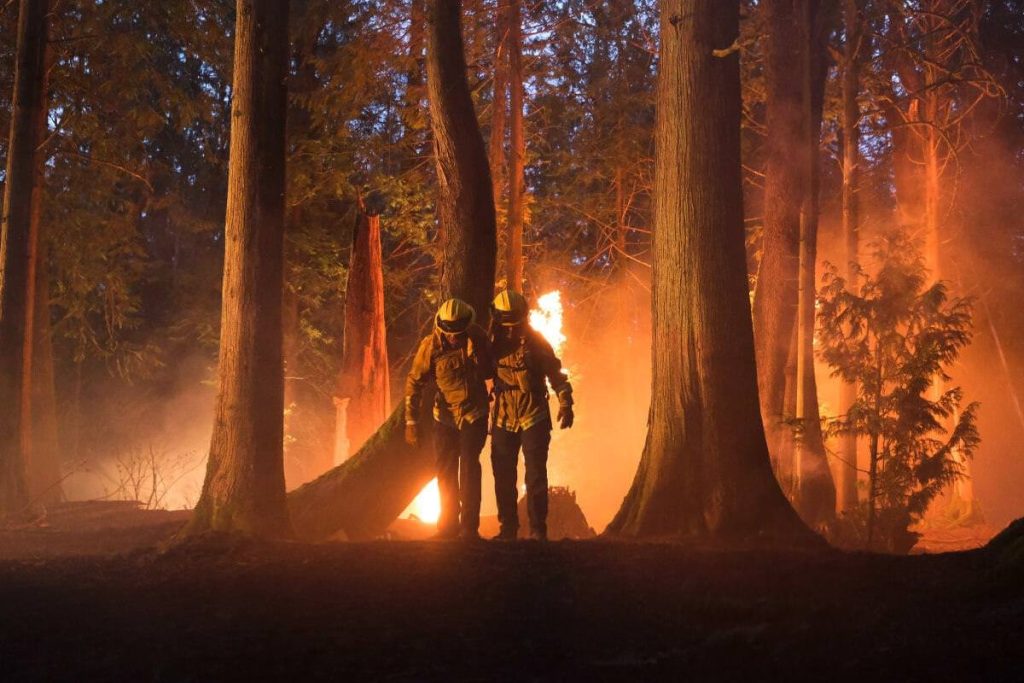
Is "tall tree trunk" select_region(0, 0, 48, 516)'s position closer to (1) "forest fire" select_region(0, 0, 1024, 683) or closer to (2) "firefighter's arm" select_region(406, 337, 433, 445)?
(1) "forest fire" select_region(0, 0, 1024, 683)

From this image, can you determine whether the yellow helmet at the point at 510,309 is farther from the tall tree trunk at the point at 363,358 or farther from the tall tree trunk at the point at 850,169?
the tall tree trunk at the point at 850,169

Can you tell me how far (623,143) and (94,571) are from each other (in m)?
19.0

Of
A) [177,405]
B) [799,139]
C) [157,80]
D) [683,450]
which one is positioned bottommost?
[683,450]

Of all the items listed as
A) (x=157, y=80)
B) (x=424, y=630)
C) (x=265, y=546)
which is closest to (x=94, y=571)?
(x=265, y=546)

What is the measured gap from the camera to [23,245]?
46.6 ft

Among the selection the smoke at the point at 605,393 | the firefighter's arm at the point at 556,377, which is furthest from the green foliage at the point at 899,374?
the smoke at the point at 605,393

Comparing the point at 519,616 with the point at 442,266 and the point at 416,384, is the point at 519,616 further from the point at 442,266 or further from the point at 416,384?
the point at 442,266

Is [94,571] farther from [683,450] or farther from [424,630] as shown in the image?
[683,450]

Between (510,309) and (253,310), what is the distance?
235 cm

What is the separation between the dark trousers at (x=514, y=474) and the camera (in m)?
9.23

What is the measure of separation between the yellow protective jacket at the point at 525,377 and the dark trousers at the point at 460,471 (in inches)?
12.7

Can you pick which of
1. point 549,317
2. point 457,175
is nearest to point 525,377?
point 457,175

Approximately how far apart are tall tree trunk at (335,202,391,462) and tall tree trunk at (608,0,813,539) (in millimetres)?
8620

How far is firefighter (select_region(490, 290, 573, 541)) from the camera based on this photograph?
30.1 ft
